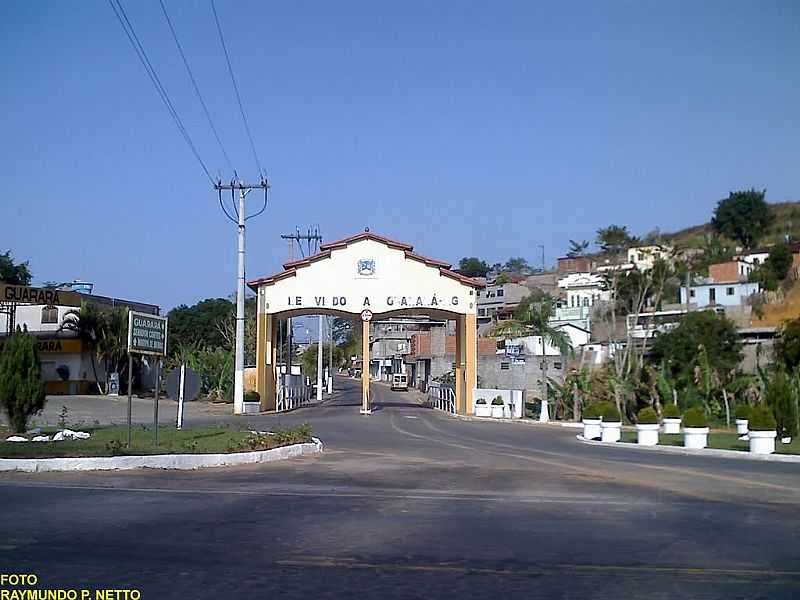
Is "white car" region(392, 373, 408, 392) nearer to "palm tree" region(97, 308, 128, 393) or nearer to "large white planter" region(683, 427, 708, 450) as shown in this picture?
"palm tree" region(97, 308, 128, 393)

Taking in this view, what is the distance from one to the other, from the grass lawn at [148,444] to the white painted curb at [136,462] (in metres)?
0.47

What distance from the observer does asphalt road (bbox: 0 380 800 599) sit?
840 centimetres

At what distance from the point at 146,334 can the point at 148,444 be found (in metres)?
2.52

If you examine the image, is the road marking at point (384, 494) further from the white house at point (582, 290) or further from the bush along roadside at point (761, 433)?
the white house at point (582, 290)

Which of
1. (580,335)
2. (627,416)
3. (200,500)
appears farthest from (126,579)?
(580,335)

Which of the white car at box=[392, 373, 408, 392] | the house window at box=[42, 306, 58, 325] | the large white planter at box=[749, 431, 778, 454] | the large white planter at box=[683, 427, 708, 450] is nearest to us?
the large white planter at box=[749, 431, 778, 454]

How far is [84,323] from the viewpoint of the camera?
54531mm

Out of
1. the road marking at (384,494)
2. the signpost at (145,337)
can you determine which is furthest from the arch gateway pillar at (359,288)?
the road marking at (384,494)

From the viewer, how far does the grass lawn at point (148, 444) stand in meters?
18.7

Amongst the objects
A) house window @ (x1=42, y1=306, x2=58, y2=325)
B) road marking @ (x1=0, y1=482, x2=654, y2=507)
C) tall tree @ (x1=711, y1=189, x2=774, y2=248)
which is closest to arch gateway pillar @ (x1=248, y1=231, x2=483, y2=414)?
house window @ (x1=42, y1=306, x2=58, y2=325)

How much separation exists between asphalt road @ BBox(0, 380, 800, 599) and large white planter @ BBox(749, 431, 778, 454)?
13.4 feet

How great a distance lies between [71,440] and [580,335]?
5555 centimetres

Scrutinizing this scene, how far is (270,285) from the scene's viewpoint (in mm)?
51469

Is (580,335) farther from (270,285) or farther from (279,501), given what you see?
(279,501)
